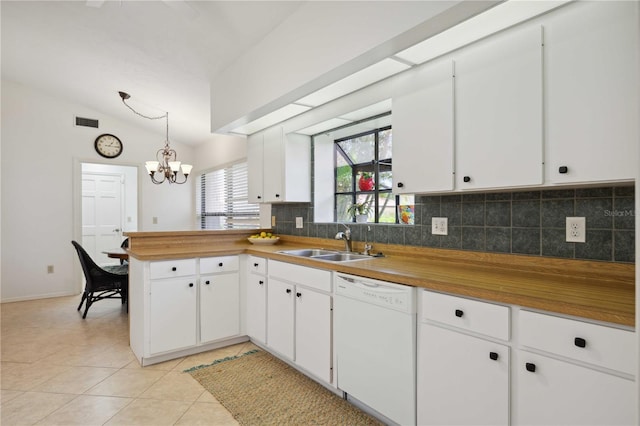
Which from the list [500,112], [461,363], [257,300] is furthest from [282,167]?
[461,363]

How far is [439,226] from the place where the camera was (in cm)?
228

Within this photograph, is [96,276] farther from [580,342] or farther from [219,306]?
[580,342]

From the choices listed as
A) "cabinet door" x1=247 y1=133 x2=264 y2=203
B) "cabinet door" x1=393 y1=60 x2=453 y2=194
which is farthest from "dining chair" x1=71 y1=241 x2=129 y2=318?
"cabinet door" x1=393 y1=60 x2=453 y2=194

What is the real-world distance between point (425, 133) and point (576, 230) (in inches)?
35.5

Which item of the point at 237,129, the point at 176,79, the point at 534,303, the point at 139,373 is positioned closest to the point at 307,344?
the point at 139,373

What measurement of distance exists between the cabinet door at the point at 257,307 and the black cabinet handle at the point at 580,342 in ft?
7.11

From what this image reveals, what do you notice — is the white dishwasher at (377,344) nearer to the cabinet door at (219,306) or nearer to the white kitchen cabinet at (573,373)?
the white kitchen cabinet at (573,373)

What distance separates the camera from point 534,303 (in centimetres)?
130

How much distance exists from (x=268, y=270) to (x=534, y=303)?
1995 mm

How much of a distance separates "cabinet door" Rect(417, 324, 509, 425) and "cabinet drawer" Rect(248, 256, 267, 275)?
1551 mm

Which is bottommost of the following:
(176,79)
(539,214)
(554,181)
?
(539,214)

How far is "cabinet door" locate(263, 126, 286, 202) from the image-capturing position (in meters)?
3.44

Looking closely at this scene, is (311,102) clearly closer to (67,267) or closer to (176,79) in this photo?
(176,79)

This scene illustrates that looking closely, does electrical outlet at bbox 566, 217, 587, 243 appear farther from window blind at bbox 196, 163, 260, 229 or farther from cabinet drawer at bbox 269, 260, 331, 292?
window blind at bbox 196, 163, 260, 229
